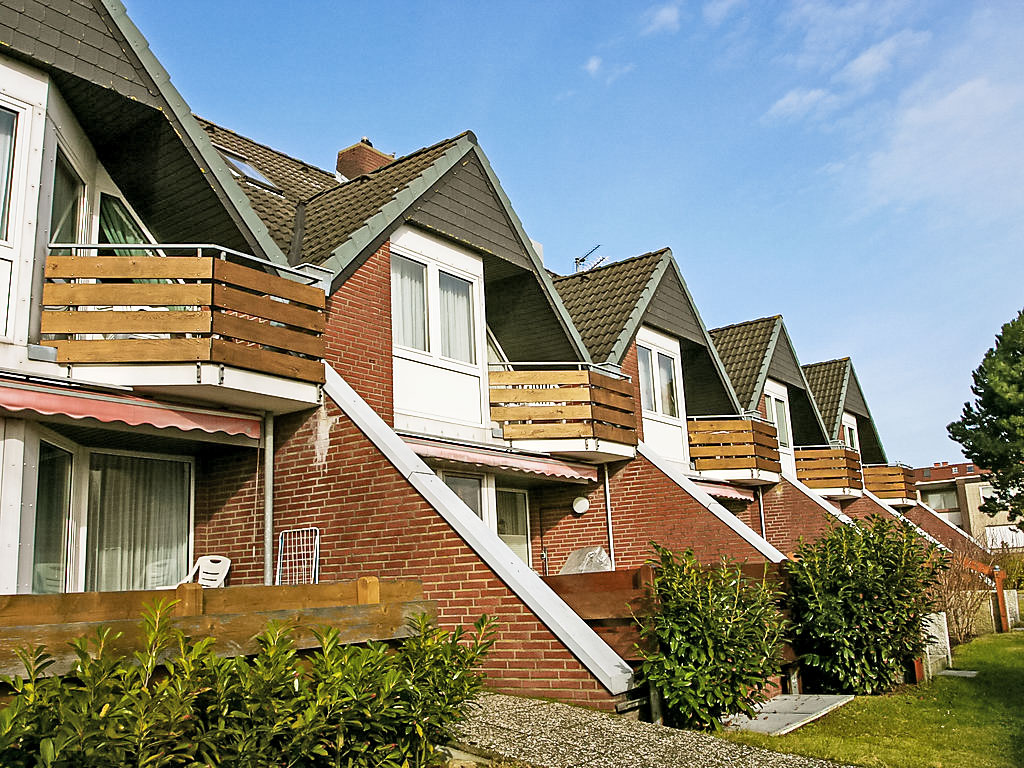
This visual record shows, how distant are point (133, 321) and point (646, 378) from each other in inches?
510

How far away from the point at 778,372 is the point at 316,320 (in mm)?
19569

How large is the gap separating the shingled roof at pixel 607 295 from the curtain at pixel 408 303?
521 centimetres

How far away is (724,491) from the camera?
21.4 m

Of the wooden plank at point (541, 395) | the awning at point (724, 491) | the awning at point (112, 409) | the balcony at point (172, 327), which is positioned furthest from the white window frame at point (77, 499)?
the awning at point (724, 491)

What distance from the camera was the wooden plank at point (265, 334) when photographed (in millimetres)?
9969

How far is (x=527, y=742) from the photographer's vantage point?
7.29 m

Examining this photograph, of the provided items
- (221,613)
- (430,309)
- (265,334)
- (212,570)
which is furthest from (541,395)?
(221,613)

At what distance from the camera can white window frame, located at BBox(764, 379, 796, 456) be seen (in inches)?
1085

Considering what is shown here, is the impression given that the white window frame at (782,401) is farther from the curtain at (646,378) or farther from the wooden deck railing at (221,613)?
the wooden deck railing at (221,613)

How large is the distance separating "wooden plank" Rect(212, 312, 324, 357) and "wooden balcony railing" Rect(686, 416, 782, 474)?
491 inches

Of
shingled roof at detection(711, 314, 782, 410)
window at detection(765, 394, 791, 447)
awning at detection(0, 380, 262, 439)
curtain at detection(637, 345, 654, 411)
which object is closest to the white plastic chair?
awning at detection(0, 380, 262, 439)

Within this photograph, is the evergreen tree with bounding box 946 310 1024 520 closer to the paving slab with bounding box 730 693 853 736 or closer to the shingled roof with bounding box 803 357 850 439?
the shingled roof with bounding box 803 357 850 439

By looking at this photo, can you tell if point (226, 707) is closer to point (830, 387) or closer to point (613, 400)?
point (613, 400)

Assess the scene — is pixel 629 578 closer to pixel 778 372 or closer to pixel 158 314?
pixel 158 314
